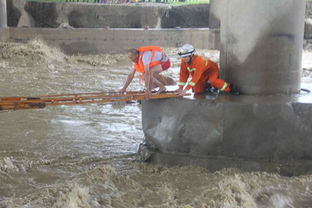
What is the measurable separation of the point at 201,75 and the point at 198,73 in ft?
0.55

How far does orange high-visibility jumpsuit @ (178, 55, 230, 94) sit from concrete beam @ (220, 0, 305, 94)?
0.24 meters

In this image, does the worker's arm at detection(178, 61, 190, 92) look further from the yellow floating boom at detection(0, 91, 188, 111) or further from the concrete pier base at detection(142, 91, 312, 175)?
the concrete pier base at detection(142, 91, 312, 175)

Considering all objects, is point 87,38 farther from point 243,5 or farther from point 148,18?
point 243,5

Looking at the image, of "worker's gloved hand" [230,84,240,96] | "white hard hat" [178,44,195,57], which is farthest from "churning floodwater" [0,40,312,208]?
"white hard hat" [178,44,195,57]

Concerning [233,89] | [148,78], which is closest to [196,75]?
[233,89]

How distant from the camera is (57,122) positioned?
8.53 metres

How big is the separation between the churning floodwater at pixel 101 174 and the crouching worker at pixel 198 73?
1248mm

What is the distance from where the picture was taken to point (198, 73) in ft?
21.0

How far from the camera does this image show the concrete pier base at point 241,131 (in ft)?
18.5

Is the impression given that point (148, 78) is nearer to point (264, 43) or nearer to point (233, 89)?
point (233, 89)

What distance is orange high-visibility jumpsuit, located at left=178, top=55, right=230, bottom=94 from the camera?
20.8ft

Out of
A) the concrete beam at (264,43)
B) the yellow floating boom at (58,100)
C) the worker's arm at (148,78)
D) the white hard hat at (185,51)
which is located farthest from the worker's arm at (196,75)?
the worker's arm at (148,78)

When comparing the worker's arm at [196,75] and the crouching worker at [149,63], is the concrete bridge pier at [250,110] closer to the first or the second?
the worker's arm at [196,75]

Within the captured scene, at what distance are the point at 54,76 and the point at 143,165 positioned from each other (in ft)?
28.3
